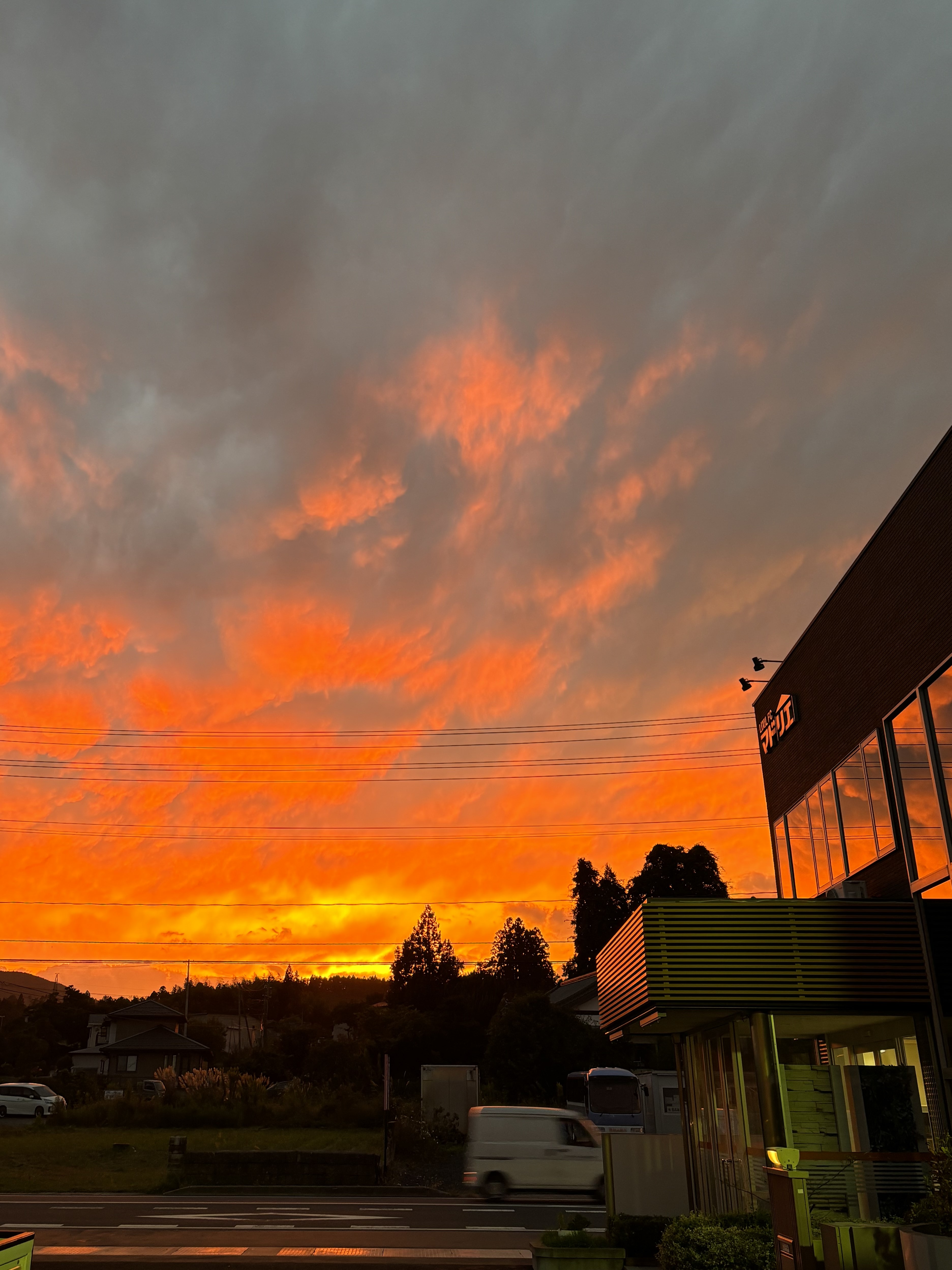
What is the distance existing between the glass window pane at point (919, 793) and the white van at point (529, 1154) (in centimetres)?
1260

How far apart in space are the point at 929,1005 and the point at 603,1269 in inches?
219

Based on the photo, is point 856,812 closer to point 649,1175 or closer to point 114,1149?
point 649,1175

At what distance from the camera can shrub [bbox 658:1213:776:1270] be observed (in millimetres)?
11555

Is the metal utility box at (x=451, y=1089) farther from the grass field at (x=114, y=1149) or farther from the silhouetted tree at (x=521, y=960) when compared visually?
the silhouetted tree at (x=521, y=960)

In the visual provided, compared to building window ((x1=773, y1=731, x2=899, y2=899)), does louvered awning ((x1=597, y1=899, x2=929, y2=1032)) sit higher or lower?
lower

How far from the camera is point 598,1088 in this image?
38531 mm

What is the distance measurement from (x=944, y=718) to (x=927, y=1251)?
7525mm

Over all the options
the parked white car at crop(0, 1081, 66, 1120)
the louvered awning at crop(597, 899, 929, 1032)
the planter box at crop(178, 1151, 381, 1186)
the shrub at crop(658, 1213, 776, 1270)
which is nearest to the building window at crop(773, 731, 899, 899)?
the louvered awning at crop(597, 899, 929, 1032)

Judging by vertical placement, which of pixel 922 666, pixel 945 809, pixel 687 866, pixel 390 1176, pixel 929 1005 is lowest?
pixel 390 1176

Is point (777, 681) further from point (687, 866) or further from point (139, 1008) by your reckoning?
point (139, 1008)

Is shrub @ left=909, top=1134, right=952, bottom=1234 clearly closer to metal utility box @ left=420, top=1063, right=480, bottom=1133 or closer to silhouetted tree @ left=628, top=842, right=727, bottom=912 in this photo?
metal utility box @ left=420, top=1063, right=480, bottom=1133

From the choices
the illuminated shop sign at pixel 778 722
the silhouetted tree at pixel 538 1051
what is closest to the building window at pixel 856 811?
the illuminated shop sign at pixel 778 722

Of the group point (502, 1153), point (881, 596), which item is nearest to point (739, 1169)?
point (881, 596)

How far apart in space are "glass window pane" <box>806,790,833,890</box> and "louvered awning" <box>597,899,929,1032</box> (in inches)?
203
